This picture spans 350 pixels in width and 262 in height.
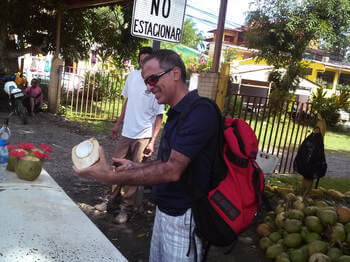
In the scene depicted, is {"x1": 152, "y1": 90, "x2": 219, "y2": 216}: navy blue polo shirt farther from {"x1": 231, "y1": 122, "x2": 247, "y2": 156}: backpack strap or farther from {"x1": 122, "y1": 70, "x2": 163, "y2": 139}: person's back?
{"x1": 122, "y1": 70, "x2": 163, "y2": 139}: person's back

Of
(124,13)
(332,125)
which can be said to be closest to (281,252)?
(124,13)

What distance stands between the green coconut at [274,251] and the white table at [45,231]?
1.93 metres

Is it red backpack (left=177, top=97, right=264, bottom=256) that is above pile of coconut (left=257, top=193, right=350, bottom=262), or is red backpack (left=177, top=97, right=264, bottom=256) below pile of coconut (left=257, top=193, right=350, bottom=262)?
above

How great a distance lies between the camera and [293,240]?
309 cm

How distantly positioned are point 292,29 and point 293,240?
45.1 ft

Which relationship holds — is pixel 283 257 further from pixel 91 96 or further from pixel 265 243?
pixel 91 96

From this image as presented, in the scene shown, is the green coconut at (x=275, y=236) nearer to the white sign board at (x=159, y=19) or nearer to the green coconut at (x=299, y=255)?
the green coconut at (x=299, y=255)

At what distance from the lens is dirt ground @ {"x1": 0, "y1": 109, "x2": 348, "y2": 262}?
11.8 feet

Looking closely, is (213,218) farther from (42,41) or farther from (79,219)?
(42,41)

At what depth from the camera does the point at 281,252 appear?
3160mm

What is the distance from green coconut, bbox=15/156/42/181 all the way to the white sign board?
1.59 m

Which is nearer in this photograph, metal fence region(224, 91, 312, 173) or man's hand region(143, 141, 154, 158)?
man's hand region(143, 141, 154, 158)

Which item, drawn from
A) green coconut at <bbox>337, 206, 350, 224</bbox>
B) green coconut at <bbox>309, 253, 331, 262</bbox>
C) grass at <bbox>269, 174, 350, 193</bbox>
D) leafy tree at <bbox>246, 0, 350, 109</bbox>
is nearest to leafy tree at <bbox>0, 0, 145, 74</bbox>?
leafy tree at <bbox>246, 0, 350, 109</bbox>

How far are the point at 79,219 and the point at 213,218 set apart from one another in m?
0.89
